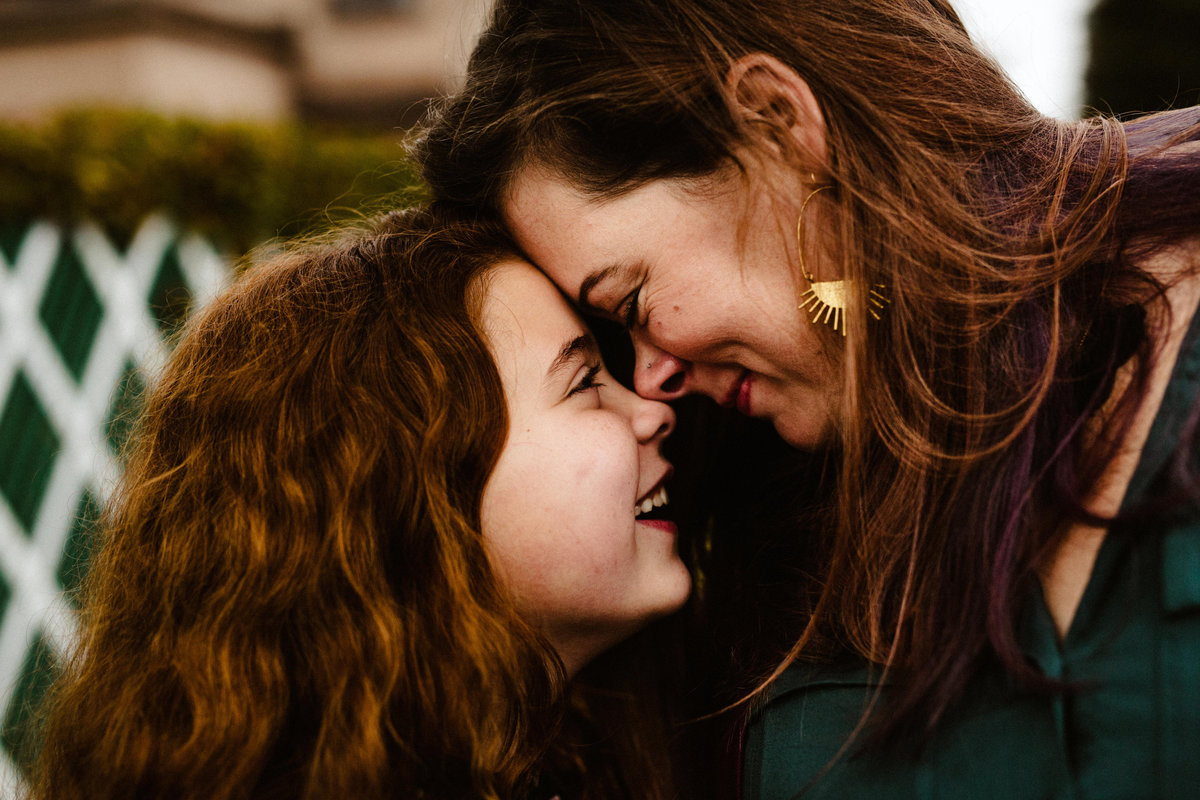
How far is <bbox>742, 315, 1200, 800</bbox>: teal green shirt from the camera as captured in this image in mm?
1226

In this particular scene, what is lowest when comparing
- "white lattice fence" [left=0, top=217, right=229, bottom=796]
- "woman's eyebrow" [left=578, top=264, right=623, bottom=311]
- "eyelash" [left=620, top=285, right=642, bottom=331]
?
"white lattice fence" [left=0, top=217, right=229, bottom=796]

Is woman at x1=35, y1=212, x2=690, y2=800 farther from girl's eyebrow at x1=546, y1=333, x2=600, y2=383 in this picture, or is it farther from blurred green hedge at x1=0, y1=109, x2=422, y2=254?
blurred green hedge at x1=0, y1=109, x2=422, y2=254

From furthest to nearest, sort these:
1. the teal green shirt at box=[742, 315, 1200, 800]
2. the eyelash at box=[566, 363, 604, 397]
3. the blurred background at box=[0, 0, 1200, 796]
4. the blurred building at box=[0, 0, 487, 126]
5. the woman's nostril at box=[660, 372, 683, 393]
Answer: the blurred building at box=[0, 0, 487, 126], the blurred background at box=[0, 0, 1200, 796], the woman's nostril at box=[660, 372, 683, 393], the eyelash at box=[566, 363, 604, 397], the teal green shirt at box=[742, 315, 1200, 800]

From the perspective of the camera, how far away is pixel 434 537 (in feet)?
5.51

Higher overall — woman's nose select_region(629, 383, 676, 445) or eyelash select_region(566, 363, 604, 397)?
eyelash select_region(566, 363, 604, 397)

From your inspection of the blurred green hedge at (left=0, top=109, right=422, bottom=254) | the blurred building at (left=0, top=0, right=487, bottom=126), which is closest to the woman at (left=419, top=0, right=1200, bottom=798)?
the blurred green hedge at (left=0, top=109, right=422, bottom=254)

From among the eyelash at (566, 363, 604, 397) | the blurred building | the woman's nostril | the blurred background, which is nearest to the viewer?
the eyelash at (566, 363, 604, 397)

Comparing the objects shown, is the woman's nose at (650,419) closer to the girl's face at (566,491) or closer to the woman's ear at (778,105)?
the girl's face at (566,491)

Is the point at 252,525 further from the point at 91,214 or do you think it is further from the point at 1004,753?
the point at 91,214

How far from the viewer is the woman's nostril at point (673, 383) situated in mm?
1915

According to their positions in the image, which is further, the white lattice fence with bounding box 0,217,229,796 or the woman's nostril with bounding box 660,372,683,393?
the white lattice fence with bounding box 0,217,229,796

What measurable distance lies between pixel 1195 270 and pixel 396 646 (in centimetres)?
146

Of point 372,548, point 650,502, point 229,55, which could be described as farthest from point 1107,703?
point 229,55

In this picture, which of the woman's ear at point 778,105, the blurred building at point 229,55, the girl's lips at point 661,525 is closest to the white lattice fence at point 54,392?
the blurred building at point 229,55
